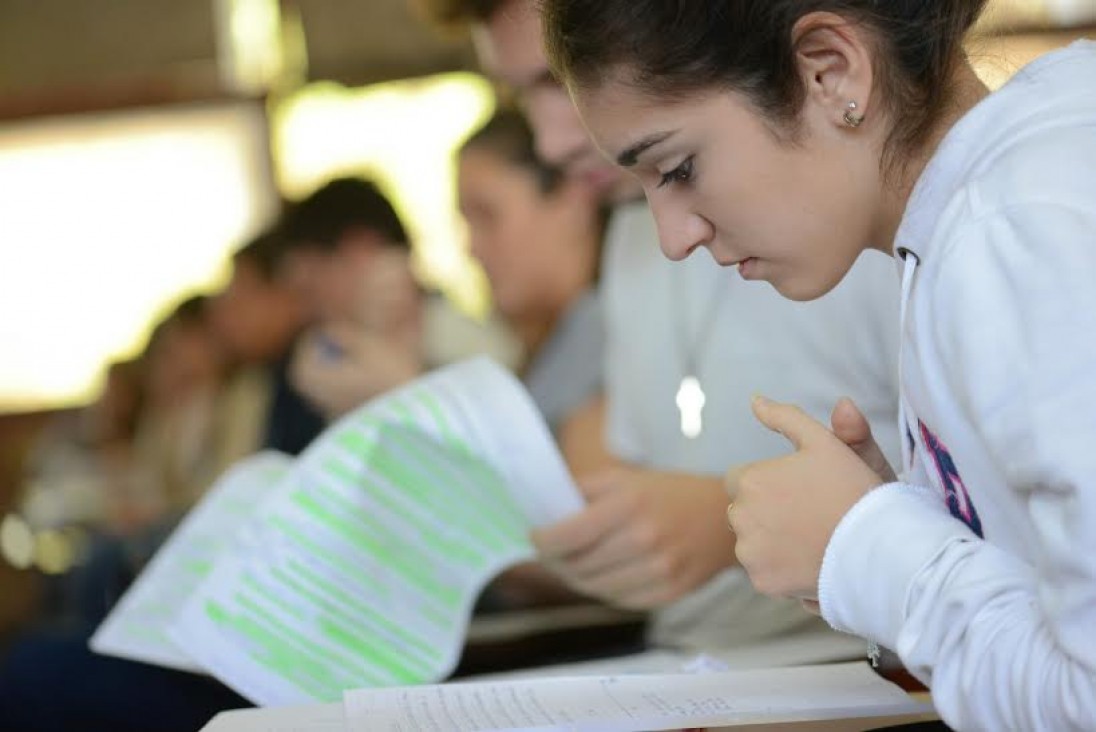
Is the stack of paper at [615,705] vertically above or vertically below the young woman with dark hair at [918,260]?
below

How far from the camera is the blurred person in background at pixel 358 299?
1.88 metres

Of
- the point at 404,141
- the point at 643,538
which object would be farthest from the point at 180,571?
the point at 404,141

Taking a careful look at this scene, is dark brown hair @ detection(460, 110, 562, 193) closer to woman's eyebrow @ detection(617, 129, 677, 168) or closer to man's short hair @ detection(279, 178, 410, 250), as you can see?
man's short hair @ detection(279, 178, 410, 250)

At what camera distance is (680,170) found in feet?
2.86

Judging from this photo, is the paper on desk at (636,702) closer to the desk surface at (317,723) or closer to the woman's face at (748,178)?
the desk surface at (317,723)

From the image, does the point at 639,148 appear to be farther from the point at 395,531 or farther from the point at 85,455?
the point at 85,455

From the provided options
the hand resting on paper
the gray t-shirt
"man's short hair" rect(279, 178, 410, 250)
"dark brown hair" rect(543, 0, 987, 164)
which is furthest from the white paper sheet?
"man's short hair" rect(279, 178, 410, 250)

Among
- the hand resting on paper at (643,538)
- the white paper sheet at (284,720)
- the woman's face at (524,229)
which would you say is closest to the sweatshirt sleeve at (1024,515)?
the white paper sheet at (284,720)

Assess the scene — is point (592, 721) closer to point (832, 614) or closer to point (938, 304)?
point (832, 614)

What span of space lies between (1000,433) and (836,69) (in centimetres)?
23

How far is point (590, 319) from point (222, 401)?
67.9 inches

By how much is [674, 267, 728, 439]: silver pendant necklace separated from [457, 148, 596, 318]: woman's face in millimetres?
558

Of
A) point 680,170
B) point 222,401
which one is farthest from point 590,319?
point 222,401

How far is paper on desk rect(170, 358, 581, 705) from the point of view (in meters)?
1.20
